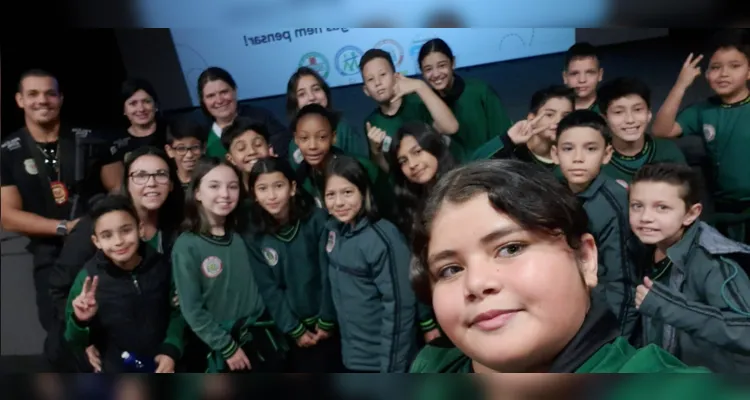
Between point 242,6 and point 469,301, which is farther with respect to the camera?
point 242,6

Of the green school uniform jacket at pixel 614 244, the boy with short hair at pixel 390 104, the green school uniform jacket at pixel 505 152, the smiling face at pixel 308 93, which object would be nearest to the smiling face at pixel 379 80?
the boy with short hair at pixel 390 104

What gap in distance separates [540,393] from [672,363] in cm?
25

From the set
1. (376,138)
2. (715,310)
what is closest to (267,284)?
(376,138)

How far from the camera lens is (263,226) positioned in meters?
1.43

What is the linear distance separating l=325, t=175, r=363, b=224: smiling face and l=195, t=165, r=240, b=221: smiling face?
20 centimetres

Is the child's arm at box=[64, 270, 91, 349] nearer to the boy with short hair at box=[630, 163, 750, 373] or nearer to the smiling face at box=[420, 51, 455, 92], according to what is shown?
the smiling face at box=[420, 51, 455, 92]

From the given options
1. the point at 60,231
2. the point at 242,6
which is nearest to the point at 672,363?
the point at 242,6

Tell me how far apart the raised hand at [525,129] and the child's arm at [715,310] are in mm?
405

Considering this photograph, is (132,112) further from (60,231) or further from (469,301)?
(469,301)

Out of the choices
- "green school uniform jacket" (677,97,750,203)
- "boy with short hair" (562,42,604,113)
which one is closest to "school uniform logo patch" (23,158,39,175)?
"boy with short hair" (562,42,604,113)

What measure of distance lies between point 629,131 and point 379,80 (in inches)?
20.9

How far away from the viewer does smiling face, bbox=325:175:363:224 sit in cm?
141

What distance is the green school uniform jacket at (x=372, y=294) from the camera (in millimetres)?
1389

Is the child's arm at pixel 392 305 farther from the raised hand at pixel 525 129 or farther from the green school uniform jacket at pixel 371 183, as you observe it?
the raised hand at pixel 525 129
